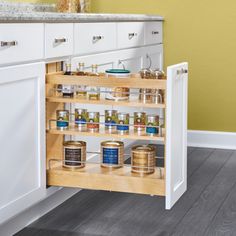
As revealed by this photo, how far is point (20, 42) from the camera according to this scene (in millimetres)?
2166

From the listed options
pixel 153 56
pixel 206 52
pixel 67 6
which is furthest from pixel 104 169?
pixel 206 52

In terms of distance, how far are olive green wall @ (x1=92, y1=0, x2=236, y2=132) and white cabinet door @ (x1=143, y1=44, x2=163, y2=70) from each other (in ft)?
0.18

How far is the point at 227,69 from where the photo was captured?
153 inches

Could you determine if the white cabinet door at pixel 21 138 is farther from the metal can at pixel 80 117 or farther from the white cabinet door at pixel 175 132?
the white cabinet door at pixel 175 132

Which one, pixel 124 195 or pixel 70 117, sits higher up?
pixel 70 117

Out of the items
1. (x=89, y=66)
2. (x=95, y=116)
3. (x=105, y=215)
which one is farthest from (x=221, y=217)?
(x=89, y=66)

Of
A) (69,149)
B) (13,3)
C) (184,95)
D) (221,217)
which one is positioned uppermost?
(13,3)

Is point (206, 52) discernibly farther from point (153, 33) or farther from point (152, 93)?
point (152, 93)

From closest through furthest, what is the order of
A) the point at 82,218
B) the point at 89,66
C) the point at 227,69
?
the point at 82,218
the point at 89,66
the point at 227,69

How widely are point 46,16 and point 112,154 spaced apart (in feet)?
1.88

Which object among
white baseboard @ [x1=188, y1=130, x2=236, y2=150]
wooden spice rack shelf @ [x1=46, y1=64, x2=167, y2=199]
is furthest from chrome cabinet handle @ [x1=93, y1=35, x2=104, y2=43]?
white baseboard @ [x1=188, y1=130, x2=236, y2=150]

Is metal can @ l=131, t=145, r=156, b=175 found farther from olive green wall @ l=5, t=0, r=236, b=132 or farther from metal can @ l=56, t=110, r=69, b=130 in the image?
olive green wall @ l=5, t=0, r=236, b=132

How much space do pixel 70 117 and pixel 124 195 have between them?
50cm

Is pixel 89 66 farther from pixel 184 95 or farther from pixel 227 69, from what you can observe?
pixel 227 69
